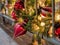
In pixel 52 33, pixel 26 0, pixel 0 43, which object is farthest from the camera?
pixel 0 43

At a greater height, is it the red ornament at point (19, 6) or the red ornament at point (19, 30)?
the red ornament at point (19, 6)

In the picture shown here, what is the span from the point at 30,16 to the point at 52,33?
21 cm

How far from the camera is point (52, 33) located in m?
0.68

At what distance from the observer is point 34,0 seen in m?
0.86

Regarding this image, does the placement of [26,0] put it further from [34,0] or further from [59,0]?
[59,0]

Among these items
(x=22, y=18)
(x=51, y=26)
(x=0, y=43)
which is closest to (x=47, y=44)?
(x=51, y=26)

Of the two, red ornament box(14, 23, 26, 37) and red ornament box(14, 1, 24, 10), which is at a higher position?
red ornament box(14, 1, 24, 10)

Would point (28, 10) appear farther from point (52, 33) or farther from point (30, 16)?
point (52, 33)

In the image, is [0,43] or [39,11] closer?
[39,11]

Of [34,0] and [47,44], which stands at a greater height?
[34,0]

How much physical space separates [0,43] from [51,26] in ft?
1.93

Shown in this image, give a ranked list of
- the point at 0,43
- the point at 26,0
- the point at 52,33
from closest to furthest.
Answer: the point at 52,33 → the point at 26,0 → the point at 0,43

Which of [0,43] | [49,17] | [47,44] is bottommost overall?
[0,43]

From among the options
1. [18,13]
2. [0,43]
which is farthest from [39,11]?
[0,43]
